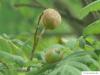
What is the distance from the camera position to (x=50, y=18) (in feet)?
6.21

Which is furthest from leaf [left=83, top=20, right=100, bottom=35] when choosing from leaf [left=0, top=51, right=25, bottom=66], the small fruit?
leaf [left=0, top=51, right=25, bottom=66]

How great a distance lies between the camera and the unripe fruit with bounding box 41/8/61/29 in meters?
1.87

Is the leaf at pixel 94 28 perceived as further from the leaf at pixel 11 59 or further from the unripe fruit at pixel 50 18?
the leaf at pixel 11 59

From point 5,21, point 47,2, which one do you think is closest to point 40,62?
point 47,2

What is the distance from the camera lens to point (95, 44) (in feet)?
6.22

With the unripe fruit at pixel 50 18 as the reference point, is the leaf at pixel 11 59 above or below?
below

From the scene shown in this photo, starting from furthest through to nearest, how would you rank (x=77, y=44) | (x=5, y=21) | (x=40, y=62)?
(x=5, y=21) → (x=77, y=44) → (x=40, y=62)

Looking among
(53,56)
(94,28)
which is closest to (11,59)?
(53,56)

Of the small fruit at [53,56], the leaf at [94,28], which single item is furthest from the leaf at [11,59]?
the leaf at [94,28]

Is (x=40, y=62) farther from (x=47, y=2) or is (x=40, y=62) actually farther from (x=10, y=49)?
(x=47, y=2)

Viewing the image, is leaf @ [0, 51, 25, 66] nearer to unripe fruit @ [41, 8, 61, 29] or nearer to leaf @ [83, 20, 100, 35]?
unripe fruit @ [41, 8, 61, 29]

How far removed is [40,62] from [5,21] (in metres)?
3.72

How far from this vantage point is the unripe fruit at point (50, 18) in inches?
73.5

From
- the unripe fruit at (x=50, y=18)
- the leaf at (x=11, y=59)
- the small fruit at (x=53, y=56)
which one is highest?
the unripe fruit at (x=50, y=18)
